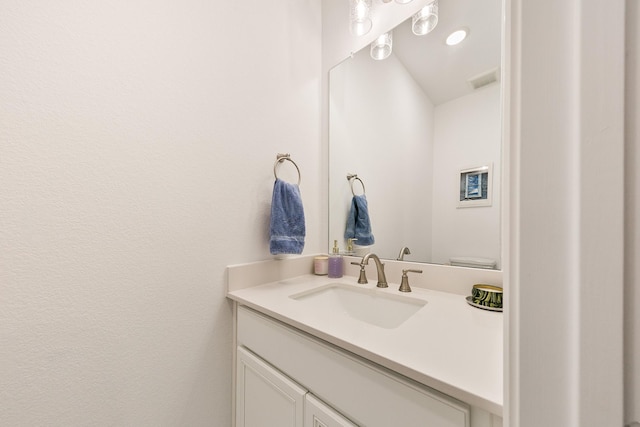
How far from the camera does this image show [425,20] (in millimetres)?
976

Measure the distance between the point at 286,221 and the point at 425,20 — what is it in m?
1.00

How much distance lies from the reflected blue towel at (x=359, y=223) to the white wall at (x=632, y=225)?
0.95 metres

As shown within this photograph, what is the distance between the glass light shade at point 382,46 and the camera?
1103 millimetres

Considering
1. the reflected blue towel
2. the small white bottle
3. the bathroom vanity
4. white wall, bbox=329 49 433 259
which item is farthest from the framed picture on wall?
the small white bottle

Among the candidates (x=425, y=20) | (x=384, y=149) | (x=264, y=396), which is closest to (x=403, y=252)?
(x=384, y=149)

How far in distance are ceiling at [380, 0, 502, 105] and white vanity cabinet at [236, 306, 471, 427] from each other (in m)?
0.99

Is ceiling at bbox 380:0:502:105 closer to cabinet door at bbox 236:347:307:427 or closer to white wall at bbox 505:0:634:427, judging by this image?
white wall at bbox 505:0:634:427

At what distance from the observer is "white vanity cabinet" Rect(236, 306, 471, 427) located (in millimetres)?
433

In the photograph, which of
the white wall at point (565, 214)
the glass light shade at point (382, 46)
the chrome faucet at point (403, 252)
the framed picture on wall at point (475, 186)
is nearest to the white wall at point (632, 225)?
the white wall at point (565, 214)

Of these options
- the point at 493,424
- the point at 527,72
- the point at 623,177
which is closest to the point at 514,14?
the point at 527,72

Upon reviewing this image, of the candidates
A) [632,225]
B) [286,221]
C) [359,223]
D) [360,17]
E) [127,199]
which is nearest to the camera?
[632,225]

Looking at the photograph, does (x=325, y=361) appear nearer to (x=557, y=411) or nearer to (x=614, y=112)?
(x=557, y=411)

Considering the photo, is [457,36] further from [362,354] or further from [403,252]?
[362,354]

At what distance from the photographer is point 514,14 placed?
0.24m
